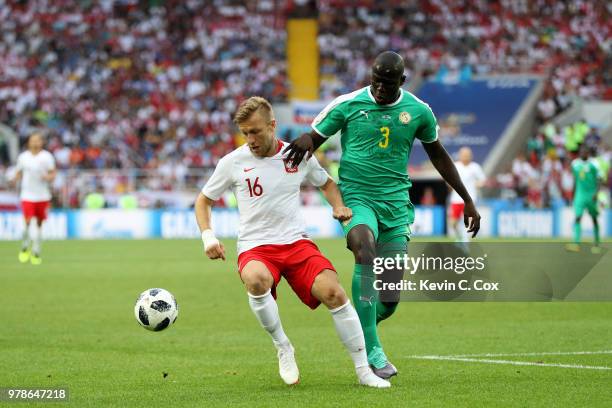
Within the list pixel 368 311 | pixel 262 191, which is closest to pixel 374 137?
pixel 262 191

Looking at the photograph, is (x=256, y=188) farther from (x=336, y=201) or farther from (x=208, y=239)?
(x=336, y=201)

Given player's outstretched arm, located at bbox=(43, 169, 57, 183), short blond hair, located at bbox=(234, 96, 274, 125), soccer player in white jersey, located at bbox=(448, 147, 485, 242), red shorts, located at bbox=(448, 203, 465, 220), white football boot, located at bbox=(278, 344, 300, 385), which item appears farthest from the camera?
red shorts, located at bbox=(448, 203, 465, 220)

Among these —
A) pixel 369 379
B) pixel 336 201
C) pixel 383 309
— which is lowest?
pixel 369 379

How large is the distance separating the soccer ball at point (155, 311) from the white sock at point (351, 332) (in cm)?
165

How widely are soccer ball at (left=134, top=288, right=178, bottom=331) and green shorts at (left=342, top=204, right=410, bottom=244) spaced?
5.28 ft

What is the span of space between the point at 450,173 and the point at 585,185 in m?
16.4

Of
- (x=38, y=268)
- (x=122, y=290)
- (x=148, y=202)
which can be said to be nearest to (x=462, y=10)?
(x=148, y=202)

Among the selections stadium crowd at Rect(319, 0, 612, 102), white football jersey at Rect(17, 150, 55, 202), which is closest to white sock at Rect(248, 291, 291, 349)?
white football jersey at Rect(17, 150, 55, 202)

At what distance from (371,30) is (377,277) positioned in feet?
128

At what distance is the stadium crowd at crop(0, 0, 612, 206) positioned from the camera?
40781 millimetres

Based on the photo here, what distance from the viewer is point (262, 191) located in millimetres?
7926

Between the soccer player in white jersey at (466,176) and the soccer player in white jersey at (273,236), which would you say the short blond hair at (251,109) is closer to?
the soccer player in white jersey at (273,236)

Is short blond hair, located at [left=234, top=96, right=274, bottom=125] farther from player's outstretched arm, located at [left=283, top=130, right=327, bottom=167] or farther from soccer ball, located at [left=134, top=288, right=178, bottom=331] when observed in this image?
soccer ball, located at [left=134, top=288, right=178, bottom=331]

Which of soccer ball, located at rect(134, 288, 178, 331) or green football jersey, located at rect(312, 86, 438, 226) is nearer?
green football jersey, located at rect(312, 86, 438, 226)
